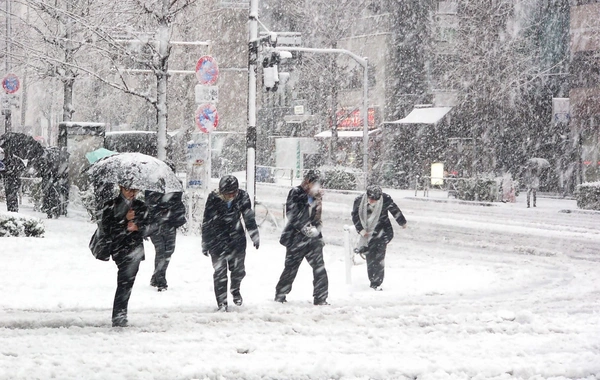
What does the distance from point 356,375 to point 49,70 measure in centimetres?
2095

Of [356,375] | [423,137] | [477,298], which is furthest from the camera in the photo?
[423,137]

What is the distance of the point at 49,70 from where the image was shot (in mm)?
25141

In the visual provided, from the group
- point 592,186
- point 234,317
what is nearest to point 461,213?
point 592,186

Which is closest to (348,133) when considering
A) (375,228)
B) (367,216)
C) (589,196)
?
(589,196)

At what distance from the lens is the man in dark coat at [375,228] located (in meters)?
11.5

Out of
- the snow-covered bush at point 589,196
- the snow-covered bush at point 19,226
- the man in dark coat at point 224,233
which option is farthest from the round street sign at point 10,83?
the snow-covered bush at point 589,196

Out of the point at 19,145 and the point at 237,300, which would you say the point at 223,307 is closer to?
the point at 237,300

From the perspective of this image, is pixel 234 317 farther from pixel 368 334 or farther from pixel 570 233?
pixel 570 233

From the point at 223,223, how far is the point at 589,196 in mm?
22424

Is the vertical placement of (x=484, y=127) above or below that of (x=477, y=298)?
above

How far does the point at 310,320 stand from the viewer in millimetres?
9047

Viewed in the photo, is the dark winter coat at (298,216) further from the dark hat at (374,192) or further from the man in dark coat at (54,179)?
the man in dark coat at (54,179)

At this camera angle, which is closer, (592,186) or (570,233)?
(570,233)

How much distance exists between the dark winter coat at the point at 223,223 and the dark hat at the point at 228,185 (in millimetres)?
156
